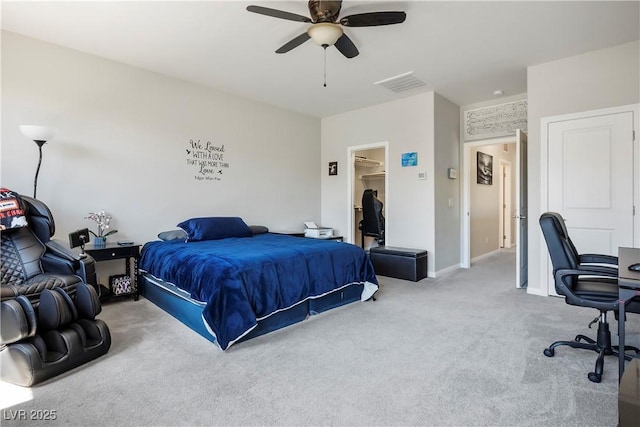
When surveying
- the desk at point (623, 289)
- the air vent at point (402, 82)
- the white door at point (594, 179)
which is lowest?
the desk at point (623, 289)

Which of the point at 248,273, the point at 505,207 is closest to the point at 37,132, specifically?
the point at 248,273

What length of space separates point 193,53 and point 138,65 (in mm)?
849

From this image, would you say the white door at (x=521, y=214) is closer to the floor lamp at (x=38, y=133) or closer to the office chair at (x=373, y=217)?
the office chair at (x=373, y=217)

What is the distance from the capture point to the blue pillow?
13.0 feet

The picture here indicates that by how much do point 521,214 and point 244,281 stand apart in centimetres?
383

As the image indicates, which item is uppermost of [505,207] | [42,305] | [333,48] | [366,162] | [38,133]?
[333,48]

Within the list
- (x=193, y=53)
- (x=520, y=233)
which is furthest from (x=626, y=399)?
(x=193, y=53)

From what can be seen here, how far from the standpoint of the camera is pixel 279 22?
2.98m

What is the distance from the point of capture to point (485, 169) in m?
6.50

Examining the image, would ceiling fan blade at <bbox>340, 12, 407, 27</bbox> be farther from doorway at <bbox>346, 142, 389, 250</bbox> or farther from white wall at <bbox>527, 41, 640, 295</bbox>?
doorway at <bbox>346, 142, 389, 250</bbox>

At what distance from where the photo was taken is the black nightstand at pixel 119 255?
3342 mm

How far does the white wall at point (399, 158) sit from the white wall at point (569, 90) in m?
1.28

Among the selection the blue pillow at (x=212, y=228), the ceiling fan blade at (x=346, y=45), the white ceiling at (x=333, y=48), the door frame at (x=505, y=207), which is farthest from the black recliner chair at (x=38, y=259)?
the door frame at (x=505, y=207)

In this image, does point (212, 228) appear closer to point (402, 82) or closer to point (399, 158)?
point (399, 158)
